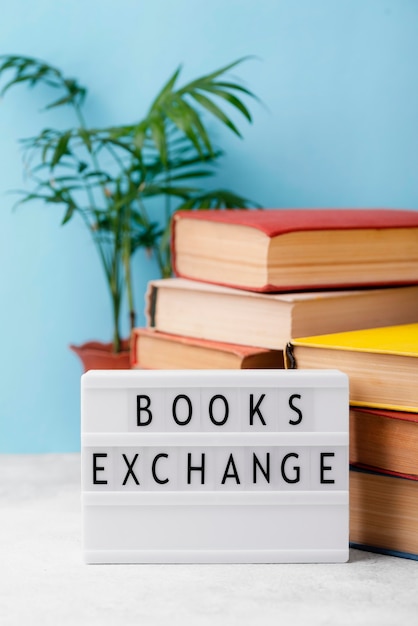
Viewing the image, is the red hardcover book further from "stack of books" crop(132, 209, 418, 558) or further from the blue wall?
the blue wall

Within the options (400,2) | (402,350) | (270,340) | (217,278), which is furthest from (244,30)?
(402,350)

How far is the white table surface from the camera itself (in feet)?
2.40

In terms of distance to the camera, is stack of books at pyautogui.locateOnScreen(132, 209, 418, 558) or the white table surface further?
stack of books at pyautogui.locateOnScreen(132, 209, 418, 558)

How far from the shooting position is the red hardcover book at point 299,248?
1.03 m

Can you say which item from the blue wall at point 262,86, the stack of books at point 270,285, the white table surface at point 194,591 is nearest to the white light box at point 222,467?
the white table surface at point 194,591

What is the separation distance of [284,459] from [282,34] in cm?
80

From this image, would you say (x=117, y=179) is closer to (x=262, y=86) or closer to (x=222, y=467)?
(x=262, y=86)

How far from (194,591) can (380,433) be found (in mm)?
244

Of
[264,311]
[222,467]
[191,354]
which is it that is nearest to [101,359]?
[191,354]

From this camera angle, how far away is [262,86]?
4.62 ft

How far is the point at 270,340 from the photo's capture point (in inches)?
40.8

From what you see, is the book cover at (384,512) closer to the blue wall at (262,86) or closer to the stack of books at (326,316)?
the stack of books at (326,316)

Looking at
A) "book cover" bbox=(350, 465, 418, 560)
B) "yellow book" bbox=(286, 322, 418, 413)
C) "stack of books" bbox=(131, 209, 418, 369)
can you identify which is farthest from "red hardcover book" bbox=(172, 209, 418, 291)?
"book cover" bbox=(350, 465, 418, 560)

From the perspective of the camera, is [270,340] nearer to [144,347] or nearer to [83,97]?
[144,347]
